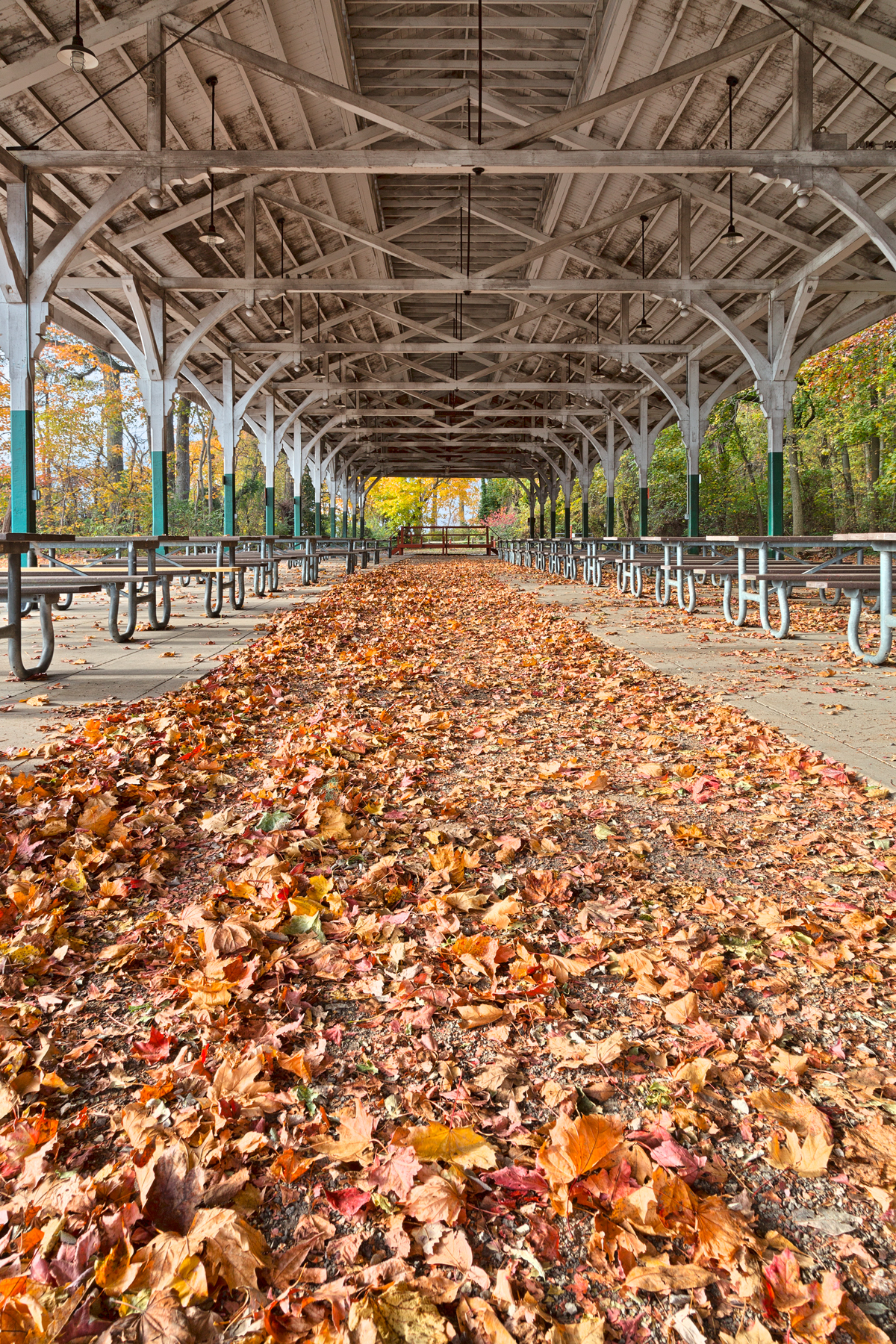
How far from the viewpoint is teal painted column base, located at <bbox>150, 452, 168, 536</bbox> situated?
14578mm

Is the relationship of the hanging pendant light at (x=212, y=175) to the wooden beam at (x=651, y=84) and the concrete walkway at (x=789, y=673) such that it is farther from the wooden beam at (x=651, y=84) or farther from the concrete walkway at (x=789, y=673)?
the concrete walkway at (x=789, y=673)

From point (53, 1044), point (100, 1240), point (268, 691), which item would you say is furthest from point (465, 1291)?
point (268, 691)

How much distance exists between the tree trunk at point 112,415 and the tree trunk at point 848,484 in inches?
942

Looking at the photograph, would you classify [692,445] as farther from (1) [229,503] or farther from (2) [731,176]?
(1) [229,503]

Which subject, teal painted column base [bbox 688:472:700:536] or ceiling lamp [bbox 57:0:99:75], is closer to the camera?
ceiling lamp [bbox 57:0:99:75]

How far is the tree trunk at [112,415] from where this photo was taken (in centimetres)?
2933

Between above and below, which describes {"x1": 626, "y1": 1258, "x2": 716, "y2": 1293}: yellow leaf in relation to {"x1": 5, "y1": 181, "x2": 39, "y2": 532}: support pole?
below

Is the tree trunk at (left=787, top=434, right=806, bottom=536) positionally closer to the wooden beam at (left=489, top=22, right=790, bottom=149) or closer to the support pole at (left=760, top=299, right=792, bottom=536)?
the support pole at (left=760, top=299, right=792, bottom=536)

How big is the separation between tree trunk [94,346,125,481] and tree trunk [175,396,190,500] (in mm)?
2964

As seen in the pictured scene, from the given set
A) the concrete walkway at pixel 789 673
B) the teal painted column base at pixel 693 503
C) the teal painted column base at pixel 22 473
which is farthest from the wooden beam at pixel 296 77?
the teal painted column base at pixel 693 503

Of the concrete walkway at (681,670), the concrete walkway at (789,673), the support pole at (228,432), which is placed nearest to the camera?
the concrete walkway at (789,673)

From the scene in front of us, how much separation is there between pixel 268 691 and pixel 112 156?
265 inches

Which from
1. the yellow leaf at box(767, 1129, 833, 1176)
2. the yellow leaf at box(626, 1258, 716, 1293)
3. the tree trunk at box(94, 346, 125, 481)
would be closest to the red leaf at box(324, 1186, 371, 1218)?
the yellow leaf at box(626, 1258, 716, 1293)

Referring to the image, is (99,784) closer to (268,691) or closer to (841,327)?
(268,691)
